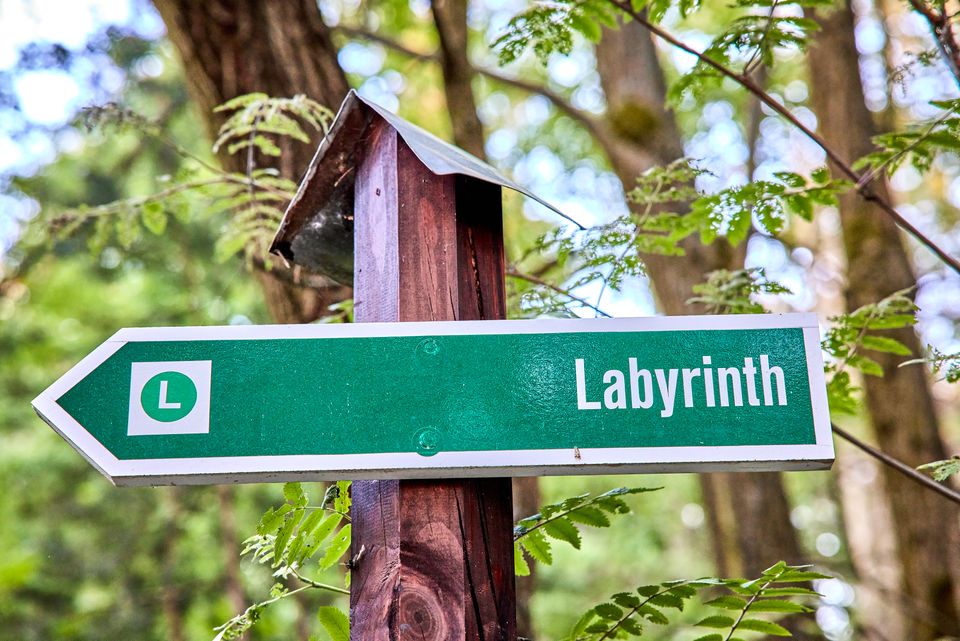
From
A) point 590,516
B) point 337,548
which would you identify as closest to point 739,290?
point 590,516

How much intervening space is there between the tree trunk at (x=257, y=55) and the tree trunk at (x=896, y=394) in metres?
3.45

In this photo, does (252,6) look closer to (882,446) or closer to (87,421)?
(87,421)

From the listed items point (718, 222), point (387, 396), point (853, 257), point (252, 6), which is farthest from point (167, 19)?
point (853, 257)

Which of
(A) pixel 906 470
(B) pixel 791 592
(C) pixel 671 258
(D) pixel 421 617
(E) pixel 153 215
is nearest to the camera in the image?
(D) pixel 421 617

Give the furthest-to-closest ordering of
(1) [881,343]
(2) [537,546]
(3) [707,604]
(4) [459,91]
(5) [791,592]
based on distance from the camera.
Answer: (4) [459,91] < (1) [881,343] < (2) [537,546] < (3) [707,604] < (5) [791,592]

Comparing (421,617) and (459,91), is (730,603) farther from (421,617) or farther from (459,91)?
(459,91)

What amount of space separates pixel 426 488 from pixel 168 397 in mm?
408

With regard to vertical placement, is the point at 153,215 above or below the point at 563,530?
above

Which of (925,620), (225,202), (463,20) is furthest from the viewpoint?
(925,620)

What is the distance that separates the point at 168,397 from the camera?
1286mm

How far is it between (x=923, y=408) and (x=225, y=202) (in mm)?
4670

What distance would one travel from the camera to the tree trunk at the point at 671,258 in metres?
5.07

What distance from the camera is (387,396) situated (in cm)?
128

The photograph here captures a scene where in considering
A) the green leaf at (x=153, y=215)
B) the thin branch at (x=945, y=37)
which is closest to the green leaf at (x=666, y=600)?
the thin branch at (x=945, y=37)
